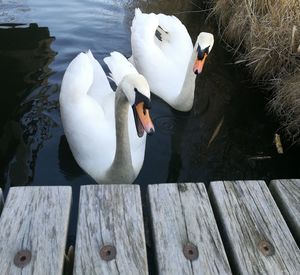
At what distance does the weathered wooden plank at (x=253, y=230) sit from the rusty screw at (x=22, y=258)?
96cm

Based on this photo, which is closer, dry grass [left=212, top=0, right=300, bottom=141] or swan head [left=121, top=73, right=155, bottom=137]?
swan head [left=121, top=73, right=155, bottom=137]

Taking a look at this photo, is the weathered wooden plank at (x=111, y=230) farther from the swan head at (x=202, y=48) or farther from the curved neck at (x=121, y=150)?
the swan head at (x=202, y=48)

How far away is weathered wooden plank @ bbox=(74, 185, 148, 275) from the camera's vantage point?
2057mm

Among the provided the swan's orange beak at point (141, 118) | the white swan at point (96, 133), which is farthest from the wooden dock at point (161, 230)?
the white swan at point (96, 133)

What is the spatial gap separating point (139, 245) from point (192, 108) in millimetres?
3692

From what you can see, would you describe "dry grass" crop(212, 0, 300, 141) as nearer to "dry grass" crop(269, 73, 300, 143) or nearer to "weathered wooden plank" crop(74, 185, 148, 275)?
"dry grass" crop(269, 73, 300, 143)

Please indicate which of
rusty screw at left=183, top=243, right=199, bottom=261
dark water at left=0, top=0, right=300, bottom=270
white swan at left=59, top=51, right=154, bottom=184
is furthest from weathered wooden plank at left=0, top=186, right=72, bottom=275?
dark water at left=0, top=0, right=300, bottom=270

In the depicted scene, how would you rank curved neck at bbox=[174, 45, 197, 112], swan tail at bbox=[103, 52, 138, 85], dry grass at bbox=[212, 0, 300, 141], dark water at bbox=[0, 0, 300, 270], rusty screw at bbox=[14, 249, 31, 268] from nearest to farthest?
rusty screw at bbox=[14, 249, 31, 268], dark water at bbox=[0, 0, 300, 270], swan tail at bbox=[103, 52, 138, 85], dry grass at bbox=[212, 0, 300, 141], curved neck at bbox=[174, 45, 197, 112]

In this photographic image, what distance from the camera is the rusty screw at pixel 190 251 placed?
2.13 meters

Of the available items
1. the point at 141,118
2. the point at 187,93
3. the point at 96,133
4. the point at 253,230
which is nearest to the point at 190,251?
the point at 253,230

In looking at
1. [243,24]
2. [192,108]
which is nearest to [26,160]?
[192,108]

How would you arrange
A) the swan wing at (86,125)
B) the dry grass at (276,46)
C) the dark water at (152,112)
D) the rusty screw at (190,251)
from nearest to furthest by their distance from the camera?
the rusty screw at (190,251) < the swan wing at (86,125) < the dark water at (152,112) < the dry grass at (276,46)

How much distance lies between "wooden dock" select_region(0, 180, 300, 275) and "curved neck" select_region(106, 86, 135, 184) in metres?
1.11

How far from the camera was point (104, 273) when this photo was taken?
2.01 m
